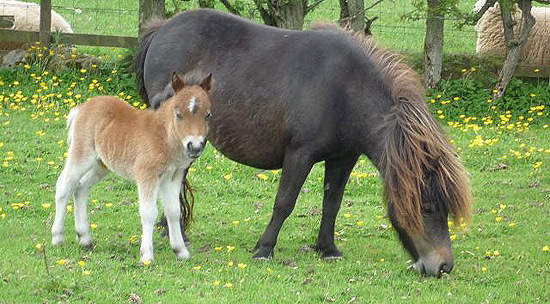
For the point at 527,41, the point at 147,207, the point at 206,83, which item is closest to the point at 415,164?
the point at 206,83

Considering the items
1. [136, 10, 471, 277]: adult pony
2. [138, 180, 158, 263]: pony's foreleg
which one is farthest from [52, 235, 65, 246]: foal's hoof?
[136, 10, 471, 277]: adult pony

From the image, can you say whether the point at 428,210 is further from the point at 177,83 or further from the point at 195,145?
the point at 177,83

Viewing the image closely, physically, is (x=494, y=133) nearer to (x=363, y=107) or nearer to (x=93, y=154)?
(x=363, y=107)

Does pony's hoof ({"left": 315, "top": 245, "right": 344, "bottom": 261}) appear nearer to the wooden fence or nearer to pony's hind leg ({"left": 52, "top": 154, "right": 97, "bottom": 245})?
pony's hind leg ({"left": 52, "top": 154, "right": 97, "bottom": 245})

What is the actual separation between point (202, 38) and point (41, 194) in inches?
102

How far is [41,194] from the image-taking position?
9523mm

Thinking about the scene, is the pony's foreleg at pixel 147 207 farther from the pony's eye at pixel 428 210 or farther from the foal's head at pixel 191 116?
the pony's eye at pixel 428 210

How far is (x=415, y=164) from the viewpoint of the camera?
704cm

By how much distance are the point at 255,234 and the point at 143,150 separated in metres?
1.99

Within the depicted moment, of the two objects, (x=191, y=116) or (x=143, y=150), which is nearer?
(x=191, y=116)

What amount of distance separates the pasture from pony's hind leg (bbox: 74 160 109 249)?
0.15m

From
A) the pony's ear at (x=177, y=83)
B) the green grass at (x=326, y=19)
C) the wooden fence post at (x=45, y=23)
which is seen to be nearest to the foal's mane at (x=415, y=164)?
the pony's ear at (x=177, y=83)

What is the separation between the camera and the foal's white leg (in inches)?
285

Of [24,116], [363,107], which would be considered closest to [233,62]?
[363,107]
